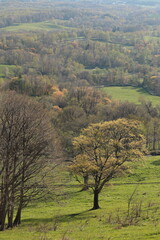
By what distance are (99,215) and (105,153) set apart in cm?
716

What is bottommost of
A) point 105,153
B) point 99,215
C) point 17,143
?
point 99,215

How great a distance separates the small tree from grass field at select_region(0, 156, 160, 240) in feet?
8.86

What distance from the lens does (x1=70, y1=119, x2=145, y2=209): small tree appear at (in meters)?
37.5

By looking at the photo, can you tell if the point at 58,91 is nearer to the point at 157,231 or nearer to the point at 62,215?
the point at 62,215

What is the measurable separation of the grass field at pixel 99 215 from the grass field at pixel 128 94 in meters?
88.9

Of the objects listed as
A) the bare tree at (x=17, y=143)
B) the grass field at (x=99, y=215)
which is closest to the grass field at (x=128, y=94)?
the grass field at (x=99, y=215)

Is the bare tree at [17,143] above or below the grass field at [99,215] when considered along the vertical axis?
above

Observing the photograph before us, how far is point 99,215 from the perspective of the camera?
33719 mm

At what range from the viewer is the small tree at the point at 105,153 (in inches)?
1476

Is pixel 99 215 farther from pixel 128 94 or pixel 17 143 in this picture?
pixel 128 94

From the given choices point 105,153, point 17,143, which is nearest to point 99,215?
point 105,153

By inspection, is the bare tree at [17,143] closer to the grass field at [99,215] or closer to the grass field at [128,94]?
the grass field at [99,215]

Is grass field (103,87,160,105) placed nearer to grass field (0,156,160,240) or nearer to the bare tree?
grass field (0,156,160,240)

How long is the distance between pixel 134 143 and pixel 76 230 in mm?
14591
